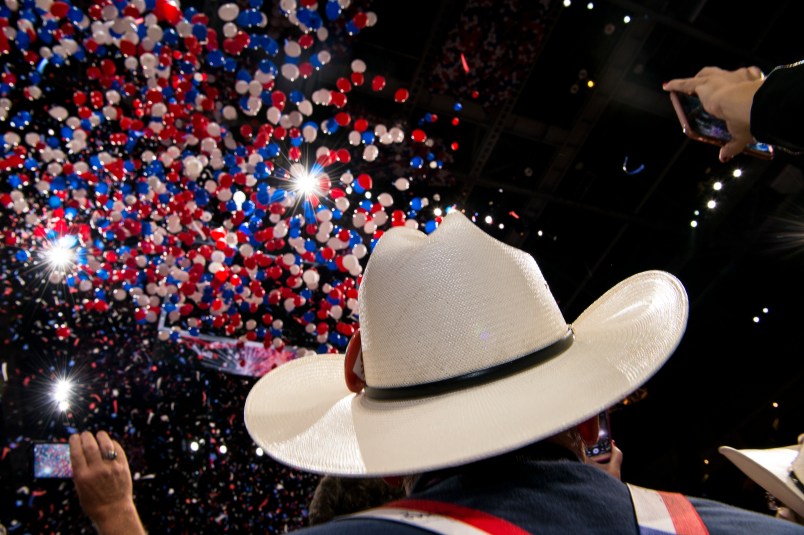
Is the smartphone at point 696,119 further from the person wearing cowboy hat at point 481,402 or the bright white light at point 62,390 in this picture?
the bright white light at point 62,390

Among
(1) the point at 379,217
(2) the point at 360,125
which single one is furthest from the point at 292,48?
(1) the point at 379,217

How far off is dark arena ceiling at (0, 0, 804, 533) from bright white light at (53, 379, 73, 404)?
63 mm

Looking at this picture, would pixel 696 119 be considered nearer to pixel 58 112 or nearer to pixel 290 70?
pixel 290 70

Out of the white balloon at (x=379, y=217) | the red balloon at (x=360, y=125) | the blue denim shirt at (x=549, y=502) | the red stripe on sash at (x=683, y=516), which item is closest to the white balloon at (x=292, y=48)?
the red balloon at (x=360, y=125)

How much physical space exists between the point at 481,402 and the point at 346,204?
2.92 m

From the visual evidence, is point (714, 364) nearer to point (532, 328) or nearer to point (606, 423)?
point (606, 423)

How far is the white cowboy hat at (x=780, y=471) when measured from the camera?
1223 mm

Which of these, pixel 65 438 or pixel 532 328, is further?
pixel 65 438

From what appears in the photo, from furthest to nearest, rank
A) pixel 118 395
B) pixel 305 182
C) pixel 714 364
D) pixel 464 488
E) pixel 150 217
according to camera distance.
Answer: pixel 714 364 < pixel 118 395 < pixel 305 182 < pixel 150 217 < pixel 464 488

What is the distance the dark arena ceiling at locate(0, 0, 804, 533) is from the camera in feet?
10.6

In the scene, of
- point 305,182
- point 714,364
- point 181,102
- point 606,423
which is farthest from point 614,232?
point 181,102

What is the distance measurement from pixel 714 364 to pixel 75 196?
6.58 m

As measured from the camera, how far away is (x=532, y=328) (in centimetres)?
85

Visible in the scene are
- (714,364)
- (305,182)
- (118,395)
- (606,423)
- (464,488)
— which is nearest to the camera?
(464,488)
